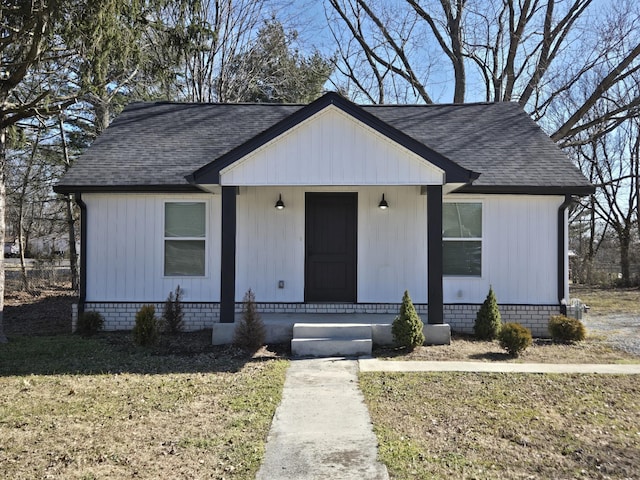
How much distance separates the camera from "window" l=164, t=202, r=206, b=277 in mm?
10133

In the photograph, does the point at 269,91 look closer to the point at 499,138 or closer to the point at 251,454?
the point at 499,138

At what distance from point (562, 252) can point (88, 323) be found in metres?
8.76

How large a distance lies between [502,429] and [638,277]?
21.0 m

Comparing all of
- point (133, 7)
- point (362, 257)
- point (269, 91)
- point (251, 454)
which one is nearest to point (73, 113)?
point (269, 91)

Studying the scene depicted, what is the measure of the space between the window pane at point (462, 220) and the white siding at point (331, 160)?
1.99 metres

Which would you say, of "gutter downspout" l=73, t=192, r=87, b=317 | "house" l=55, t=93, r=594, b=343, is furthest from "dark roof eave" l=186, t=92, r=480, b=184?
"gutter downspout" l=73, t=192, r=87, b=317

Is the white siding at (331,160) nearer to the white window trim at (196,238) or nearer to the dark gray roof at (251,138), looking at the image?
the dark gray roof at (251,138)

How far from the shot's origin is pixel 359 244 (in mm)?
10164

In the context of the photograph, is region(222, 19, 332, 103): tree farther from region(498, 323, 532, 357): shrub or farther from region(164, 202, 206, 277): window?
region(498, 323, 532, 357): shrub

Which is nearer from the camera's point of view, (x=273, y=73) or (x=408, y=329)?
(x=408, y=329)

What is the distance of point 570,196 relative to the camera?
9.63 m

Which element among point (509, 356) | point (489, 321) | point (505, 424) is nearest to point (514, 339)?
point (509, 356)

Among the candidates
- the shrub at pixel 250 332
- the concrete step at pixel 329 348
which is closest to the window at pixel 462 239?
the concrete step at pixel 329 348

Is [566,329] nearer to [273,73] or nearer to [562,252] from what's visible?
[562,252]
